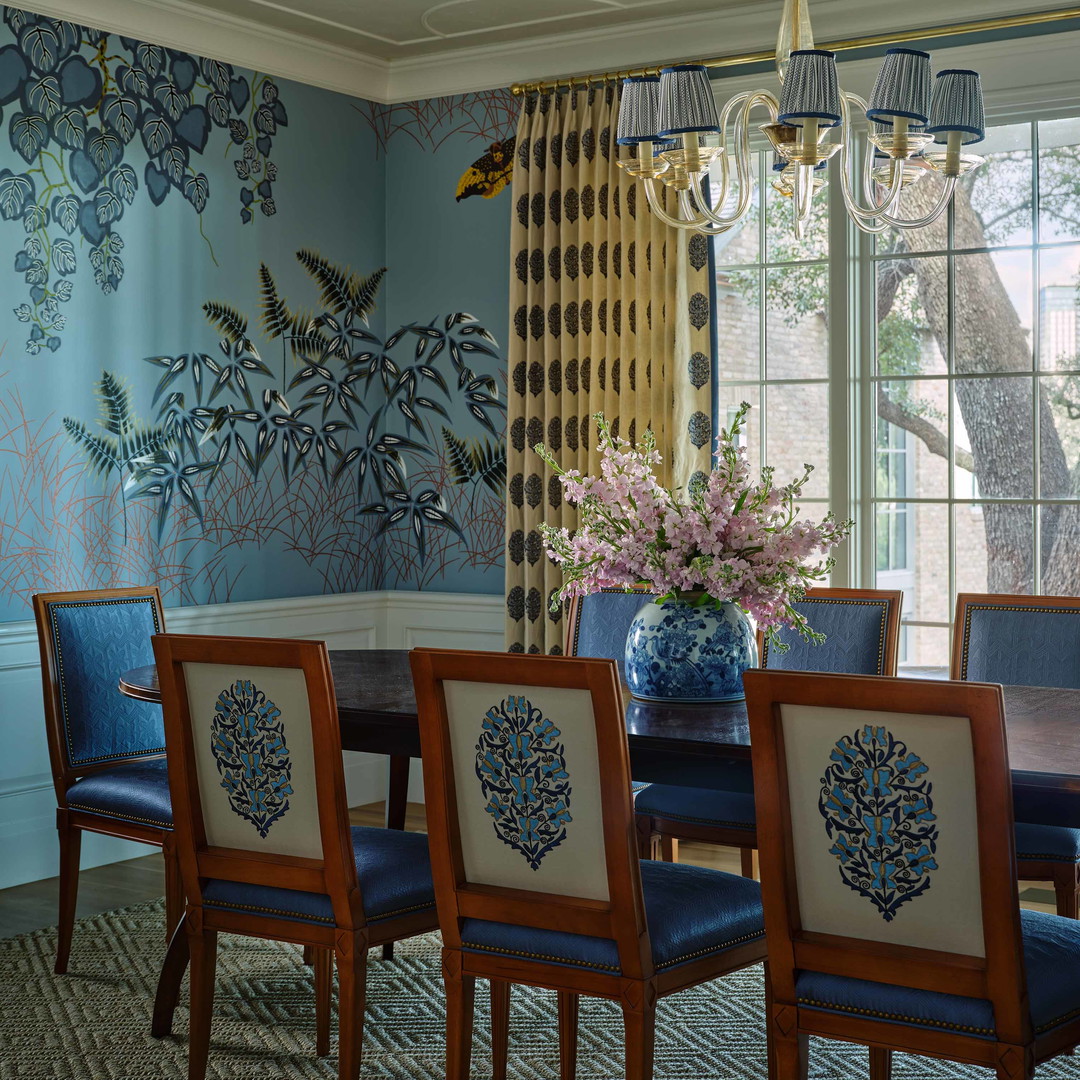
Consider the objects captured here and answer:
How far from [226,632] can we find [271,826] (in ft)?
7.86

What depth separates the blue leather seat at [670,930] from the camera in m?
2.26

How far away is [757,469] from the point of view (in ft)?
16.1

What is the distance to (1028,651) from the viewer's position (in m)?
3.27

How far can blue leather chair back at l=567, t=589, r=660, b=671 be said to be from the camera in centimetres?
363

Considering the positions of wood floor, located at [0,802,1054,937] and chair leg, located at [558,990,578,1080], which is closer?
chair leg, located at [558,990,578,1080]

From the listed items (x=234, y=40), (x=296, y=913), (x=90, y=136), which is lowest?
(x=296, y=913)

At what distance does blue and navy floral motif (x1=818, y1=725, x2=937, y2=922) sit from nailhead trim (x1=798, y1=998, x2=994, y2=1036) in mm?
150

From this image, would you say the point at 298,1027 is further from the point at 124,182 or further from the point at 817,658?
the point at 124,182

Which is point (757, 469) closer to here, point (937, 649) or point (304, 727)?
point (937, 649)

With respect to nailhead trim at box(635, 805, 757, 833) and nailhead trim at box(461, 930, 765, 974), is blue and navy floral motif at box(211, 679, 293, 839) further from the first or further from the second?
nailhead trim at box(635, 805, 757, 833)

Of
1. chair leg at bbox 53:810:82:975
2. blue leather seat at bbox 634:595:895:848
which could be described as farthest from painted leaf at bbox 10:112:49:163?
blue leather seat at bbox 634:595:895:848

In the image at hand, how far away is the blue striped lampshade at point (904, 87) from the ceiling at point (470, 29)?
1.96m

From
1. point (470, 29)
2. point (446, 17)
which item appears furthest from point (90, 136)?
point (470, 29)

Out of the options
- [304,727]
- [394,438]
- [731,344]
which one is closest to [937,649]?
[731,344]
